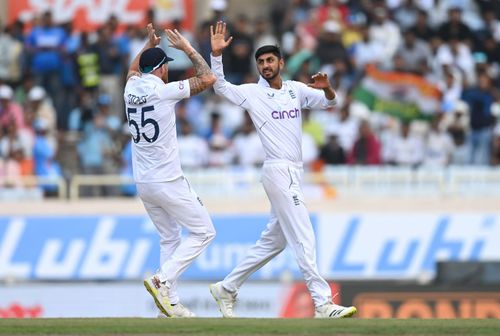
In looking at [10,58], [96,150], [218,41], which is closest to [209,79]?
[218,41]

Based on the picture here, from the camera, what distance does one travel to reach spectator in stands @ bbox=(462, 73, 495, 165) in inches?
869

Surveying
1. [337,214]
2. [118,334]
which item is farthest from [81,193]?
[118,334]

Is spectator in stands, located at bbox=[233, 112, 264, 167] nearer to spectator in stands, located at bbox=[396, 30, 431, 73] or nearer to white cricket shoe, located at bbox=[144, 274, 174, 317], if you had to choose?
spectator in stands, located at bbox=[396, 30, 431, 73]

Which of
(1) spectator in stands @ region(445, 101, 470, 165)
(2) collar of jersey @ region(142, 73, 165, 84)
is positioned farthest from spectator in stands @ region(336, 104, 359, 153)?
(2) collar of jersey @ region(142, 73, 165, 84)

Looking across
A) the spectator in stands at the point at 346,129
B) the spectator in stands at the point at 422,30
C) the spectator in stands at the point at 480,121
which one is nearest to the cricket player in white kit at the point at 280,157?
the spectator in stands at the point at 346,129

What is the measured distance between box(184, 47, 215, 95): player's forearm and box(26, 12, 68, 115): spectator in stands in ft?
31.1

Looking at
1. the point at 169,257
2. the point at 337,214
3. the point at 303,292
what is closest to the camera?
the point at 169,257

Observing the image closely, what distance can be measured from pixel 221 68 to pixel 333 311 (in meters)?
2.35

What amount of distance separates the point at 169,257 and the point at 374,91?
379 inches

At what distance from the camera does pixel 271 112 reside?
13680 mm

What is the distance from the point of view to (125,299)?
18844mm

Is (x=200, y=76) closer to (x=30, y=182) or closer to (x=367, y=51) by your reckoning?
(x=30, y=182)

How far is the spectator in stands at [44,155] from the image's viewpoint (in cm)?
2094

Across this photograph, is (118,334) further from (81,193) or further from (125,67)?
(125,67)
